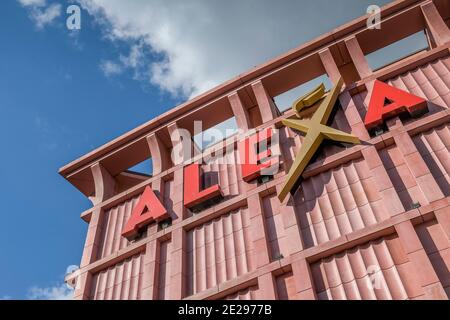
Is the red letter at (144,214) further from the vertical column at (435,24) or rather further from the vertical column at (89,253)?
the vertical column at (435,24)

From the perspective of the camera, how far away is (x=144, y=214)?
21.4 meters

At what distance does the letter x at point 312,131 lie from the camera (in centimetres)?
1834

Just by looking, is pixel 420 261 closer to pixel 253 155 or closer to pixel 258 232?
pixel 258 232

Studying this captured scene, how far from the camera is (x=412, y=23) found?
2258cm

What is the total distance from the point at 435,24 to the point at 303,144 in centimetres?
842

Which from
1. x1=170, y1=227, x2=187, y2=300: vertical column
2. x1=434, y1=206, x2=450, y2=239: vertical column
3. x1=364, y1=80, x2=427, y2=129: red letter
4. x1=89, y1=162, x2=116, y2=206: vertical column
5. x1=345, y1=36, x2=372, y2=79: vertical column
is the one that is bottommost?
x1=434, y1=206, x2=450, y2=239: vertical column

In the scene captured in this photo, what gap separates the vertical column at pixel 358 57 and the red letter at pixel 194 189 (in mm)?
8487

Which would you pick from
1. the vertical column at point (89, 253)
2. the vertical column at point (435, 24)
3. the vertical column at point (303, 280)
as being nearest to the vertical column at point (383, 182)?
the vertical column at point (303, 280)

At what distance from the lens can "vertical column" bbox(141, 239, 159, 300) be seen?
18.4 metres

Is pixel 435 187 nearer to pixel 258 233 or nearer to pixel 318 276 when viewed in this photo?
pixel 318 276

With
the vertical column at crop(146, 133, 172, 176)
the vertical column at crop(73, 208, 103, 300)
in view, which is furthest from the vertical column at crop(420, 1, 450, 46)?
the vertical column at crop(73, 208, 103, 300)

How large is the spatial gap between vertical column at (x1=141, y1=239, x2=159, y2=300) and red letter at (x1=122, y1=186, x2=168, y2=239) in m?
1.19

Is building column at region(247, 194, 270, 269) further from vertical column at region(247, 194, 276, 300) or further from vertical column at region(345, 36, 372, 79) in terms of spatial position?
vertical column at region(345, 36, 372, 79)
